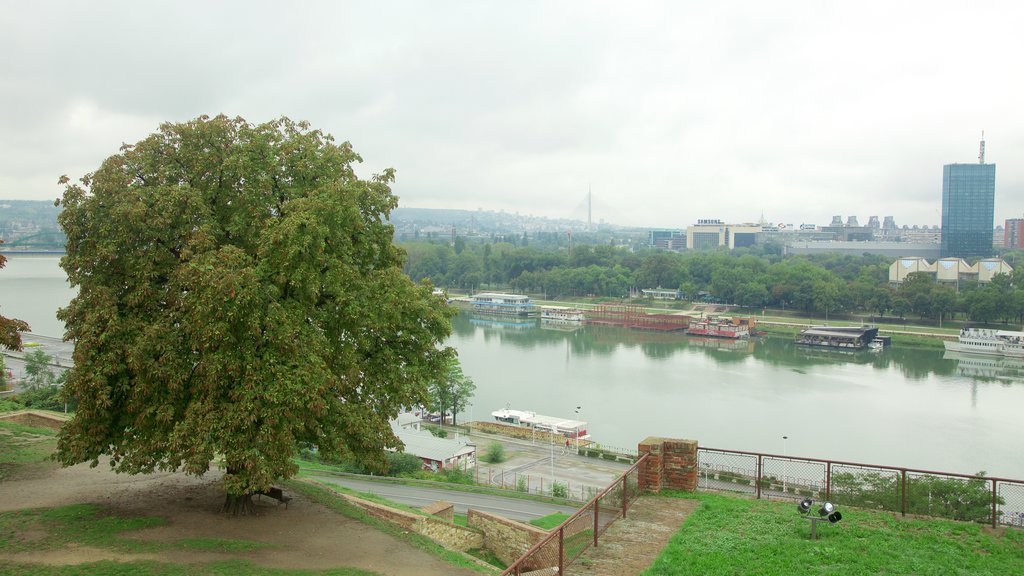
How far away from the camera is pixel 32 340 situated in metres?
39.8

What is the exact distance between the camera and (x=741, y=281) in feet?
228

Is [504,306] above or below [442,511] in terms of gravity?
above

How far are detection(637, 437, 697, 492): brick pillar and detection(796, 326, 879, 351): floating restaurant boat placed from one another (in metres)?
42.6

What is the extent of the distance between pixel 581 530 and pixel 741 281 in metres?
66.4

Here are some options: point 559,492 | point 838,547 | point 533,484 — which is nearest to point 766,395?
point 533,484

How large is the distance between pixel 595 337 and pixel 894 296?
24.2m

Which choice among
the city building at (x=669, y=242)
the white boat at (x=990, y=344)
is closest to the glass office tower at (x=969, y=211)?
the city building at (x=669, y=242)

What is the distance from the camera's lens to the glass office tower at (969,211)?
355 ft

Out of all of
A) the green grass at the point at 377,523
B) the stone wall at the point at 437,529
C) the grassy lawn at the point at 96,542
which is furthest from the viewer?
the stone wall at the point at 437,529

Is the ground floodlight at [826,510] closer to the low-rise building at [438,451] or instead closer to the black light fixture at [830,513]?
the black light fixture at [830,513]

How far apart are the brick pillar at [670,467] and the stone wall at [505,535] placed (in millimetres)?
1616

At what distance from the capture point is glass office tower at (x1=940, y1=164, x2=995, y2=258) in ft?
355

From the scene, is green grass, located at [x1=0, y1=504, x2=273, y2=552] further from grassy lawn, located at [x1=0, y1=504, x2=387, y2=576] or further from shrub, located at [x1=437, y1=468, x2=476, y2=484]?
shrub, located at [x1=437, y1=468, x2=476, y2=484]

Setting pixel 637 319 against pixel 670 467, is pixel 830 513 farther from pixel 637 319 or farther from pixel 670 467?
pixel 637 319
